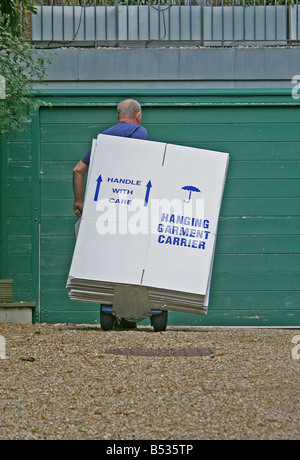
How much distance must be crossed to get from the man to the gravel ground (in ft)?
4.23

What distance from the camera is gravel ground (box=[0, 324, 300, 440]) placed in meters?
4.53

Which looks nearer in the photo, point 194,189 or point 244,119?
point 194,189

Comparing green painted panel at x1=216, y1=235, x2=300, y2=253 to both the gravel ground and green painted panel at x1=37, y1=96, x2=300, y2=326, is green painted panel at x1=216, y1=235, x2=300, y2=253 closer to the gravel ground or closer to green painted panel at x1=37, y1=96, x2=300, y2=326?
green painted panel at x1=37, y1=96, x2=300, y2=326

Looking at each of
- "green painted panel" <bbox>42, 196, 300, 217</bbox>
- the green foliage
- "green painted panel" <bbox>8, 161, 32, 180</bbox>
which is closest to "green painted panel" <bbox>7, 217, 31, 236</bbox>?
"green painted panel" <bbox>42, 196, 300, 217</bbox>

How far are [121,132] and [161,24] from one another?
2961 millimetres

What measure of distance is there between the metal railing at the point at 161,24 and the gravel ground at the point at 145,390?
4292 millimetres

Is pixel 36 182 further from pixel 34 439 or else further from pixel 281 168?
pixel 34 439

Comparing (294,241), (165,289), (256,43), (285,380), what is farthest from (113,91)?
(285,380)

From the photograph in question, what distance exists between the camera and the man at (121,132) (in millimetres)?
7887

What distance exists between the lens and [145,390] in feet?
17.5

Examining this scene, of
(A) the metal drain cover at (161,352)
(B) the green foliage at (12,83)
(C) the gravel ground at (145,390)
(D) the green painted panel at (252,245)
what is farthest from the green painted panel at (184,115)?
(A) the metal drain cover at (161,352)

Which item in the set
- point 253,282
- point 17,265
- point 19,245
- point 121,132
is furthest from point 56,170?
point 253,282

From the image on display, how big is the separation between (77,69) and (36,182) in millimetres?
1392

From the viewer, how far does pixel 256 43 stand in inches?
410
